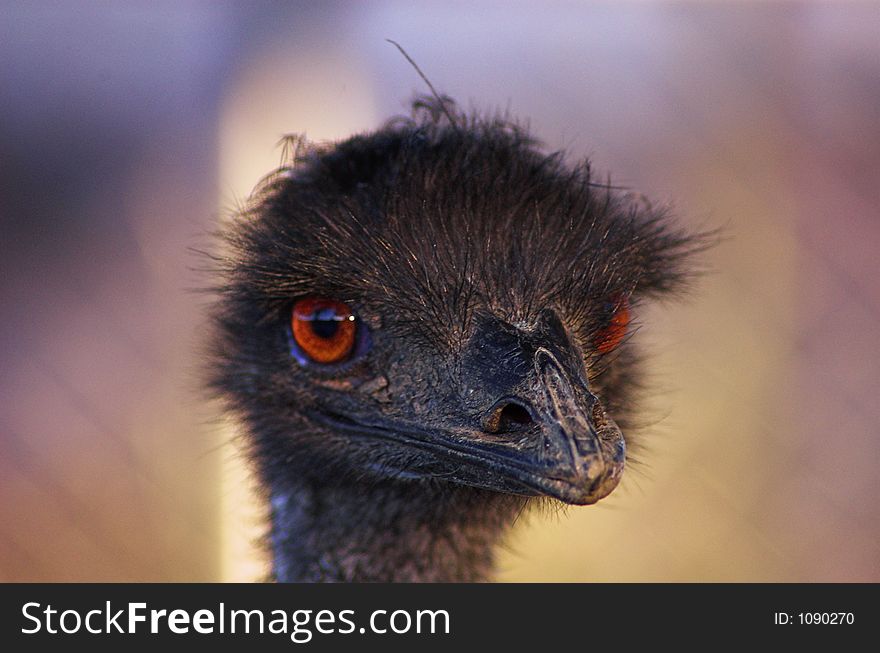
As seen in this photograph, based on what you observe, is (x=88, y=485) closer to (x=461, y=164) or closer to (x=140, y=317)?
(x=140, y=317)

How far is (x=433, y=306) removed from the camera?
3.92ft

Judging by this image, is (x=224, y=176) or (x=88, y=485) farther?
(x=88, y=485)

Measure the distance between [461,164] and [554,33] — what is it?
1254 mm

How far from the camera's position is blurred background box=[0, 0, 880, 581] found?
2475 millimetres

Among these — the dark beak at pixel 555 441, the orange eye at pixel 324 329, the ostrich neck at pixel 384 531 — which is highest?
the orange eye at pixel 324 329

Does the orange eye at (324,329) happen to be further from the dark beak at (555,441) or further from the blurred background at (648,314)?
the blurred background at (648,314)

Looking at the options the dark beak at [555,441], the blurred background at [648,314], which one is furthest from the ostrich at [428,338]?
the blurred background at [648,314]

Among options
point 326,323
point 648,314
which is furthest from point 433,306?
point 648,314

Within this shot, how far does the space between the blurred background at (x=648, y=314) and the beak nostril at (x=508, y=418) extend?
1367 millimetres

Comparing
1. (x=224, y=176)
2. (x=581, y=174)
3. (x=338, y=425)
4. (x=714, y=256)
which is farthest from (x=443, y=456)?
(x=714, y=256)

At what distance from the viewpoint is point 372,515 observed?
140cm

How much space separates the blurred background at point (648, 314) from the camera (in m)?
2.47

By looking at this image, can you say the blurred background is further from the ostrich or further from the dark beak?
the dark beak

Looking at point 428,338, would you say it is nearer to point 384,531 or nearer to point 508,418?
point 508,418
